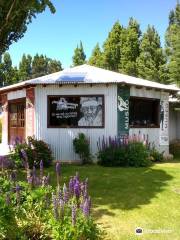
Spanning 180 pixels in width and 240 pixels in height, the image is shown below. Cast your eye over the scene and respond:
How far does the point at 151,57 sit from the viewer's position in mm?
33469

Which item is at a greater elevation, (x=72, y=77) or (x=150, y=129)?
(x=72, y=77)

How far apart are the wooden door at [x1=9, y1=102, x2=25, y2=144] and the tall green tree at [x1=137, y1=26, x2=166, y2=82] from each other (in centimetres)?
1375

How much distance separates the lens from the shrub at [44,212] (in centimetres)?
613

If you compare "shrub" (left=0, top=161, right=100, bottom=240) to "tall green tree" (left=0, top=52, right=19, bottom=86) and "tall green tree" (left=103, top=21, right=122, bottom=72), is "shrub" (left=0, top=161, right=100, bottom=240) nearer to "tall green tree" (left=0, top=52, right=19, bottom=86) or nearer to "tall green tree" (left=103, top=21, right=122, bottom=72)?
"tall green tree" (left=103, top=21, right=122, bottom=72)

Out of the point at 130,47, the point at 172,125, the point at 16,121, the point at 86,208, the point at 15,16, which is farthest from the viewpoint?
the point at 130,47

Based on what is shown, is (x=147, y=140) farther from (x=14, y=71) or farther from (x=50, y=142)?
(x=14, y=71)

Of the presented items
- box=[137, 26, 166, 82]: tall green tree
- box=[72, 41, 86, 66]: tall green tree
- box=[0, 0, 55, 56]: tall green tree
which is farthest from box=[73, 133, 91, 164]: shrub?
box=[72, 41, 86, 66]: tall green tree

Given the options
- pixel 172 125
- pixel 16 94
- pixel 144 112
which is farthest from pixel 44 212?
pixel 172 125

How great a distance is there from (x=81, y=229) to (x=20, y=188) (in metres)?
1.58

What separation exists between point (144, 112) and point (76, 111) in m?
3.63

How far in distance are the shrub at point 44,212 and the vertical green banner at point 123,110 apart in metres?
10.4

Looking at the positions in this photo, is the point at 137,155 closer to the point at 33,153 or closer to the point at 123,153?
the point at 123,153

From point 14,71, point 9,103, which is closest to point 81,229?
point 9,103

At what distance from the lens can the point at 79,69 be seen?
1992cm
